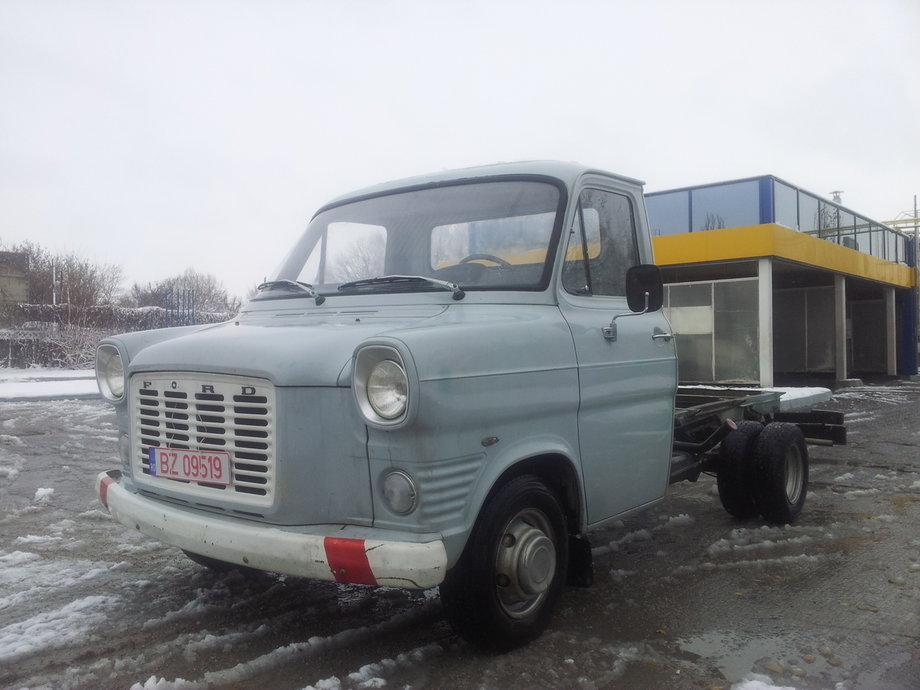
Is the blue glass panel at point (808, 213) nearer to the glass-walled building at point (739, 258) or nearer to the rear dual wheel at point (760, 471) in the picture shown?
the glass-walled building at point (739, 258)

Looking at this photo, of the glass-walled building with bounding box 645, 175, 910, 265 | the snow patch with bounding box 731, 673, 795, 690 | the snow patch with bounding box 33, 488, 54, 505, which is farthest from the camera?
the glass-walled building with bounding box 645, 175, 910, 265

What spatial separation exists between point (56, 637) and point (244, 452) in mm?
1325

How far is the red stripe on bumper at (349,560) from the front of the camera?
2852 mm

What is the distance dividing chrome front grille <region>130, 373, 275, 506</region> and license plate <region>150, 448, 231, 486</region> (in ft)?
0.08

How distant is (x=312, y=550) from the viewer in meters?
2.93

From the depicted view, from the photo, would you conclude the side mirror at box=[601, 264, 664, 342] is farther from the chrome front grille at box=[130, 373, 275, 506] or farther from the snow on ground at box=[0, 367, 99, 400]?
the snow on ground at box=[0, 367, 99, 400]

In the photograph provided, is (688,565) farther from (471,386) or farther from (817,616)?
(471,386)

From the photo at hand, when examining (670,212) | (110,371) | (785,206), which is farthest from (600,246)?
(785,206)

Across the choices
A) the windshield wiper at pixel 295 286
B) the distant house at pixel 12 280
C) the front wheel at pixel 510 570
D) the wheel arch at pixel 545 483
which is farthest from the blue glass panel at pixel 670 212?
the distant house at pixel 12 280

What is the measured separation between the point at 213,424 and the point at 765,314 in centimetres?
1718

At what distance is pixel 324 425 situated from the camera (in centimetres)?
302

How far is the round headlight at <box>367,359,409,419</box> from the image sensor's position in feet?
9.45

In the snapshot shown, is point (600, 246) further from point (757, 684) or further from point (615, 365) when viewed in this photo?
point (757, 684)

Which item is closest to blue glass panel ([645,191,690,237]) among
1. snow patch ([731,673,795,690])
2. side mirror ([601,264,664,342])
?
side mirror ([601,264,664,342])
